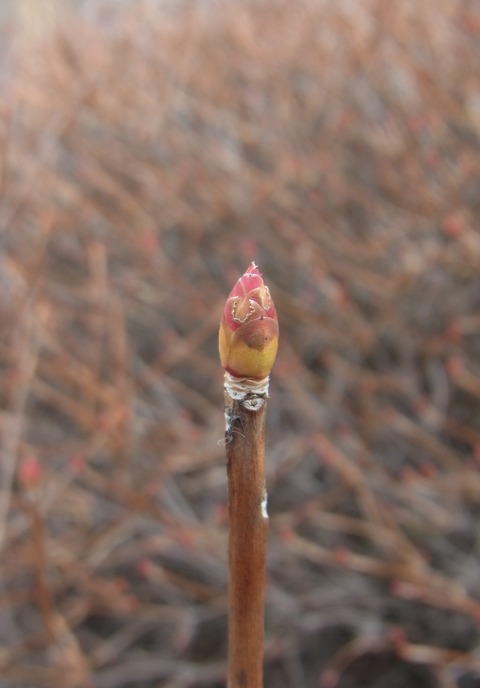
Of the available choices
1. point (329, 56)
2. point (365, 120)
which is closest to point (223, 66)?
point (329, 56)

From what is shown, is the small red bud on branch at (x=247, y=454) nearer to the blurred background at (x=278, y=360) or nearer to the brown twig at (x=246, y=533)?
the brown twig at (x=246, y=533)

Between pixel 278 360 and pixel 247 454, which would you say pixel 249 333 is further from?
Result: pixel 278 360

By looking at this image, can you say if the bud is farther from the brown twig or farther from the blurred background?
the blurred background

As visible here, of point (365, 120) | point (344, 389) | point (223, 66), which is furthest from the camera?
point (223, 66)

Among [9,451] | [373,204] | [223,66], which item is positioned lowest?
[9,451]

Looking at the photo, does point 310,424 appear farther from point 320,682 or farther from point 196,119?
point 196,119

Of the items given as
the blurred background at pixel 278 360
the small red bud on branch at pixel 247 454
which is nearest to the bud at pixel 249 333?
the small red bud on branch at pixel 247 454
